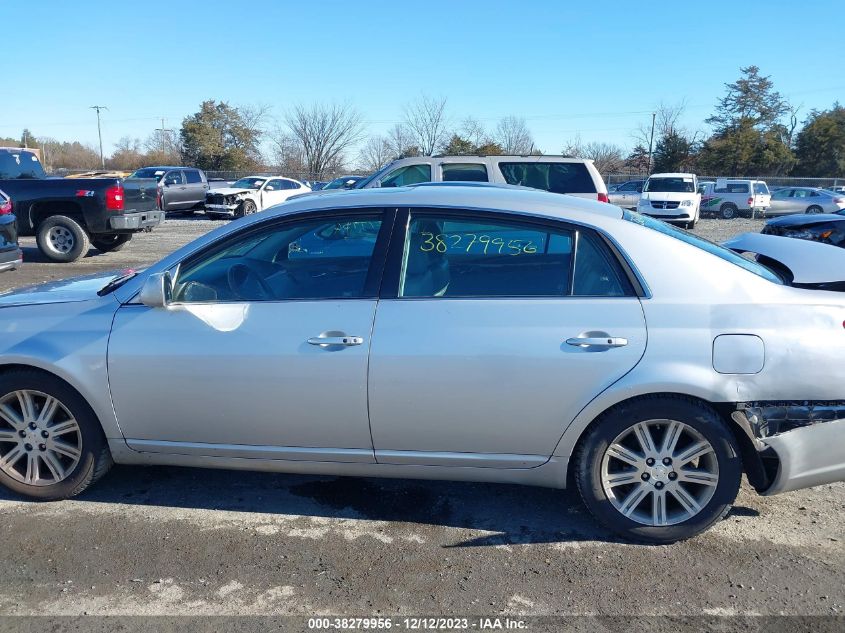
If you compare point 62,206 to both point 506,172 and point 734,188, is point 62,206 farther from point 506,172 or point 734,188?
point 734,188

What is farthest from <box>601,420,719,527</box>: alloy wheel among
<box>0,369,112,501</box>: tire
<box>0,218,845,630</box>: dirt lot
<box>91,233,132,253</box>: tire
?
<box>91,233,132,253</box>: tire

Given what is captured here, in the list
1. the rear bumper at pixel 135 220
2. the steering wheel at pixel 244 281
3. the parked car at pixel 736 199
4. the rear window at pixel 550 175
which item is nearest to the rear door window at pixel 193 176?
the rear bumper at pixel 135 220

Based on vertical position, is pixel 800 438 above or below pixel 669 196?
below

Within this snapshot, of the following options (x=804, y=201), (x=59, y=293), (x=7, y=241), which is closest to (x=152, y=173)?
(x=7, y=241)

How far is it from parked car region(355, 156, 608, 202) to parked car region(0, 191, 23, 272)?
4.93 metres

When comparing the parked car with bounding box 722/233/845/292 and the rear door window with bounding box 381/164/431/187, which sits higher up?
the rear door window with bounding box 381/164/431/187

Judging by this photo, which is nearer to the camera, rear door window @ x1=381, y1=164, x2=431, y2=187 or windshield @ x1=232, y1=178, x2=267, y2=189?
rear door window @ x1=381, y1=164, x2=431, y2=187

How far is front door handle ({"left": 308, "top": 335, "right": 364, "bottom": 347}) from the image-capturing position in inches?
129

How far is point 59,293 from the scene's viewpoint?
3.90m

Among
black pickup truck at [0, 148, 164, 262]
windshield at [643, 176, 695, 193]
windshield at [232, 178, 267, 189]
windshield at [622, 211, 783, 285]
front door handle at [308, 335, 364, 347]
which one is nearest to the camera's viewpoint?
front door handle at [308, 335, 364, 347]

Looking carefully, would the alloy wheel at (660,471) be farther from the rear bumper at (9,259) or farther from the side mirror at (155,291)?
the rear bumper at (9,259)

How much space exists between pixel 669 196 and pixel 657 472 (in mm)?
22651

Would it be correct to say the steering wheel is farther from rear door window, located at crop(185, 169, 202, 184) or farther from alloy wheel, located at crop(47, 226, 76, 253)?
rear door window, located at crop(185, 169, 202, 184)

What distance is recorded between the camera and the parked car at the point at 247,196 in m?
23.7
